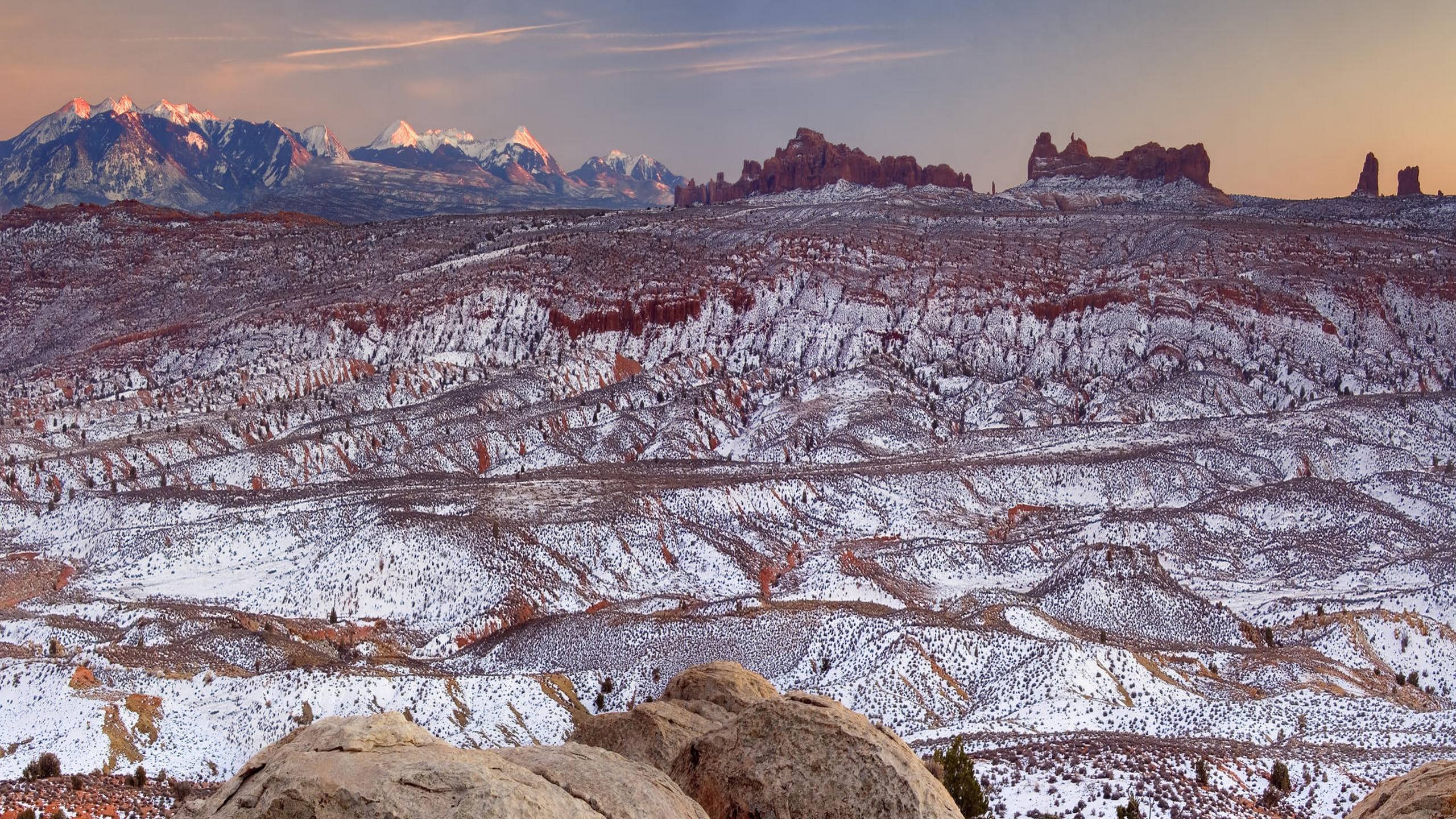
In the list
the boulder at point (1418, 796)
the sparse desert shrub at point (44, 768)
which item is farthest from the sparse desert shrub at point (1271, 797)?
the sparse desert shrub at point (44, 768)

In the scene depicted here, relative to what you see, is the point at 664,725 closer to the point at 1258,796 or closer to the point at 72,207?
the point at 1258,796

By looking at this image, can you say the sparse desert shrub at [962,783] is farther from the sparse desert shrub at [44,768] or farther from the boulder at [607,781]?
the sparse desert shrub at [44,768]

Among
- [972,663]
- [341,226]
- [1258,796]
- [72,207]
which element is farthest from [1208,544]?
[72,207]

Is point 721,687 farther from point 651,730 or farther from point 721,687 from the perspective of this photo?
point 651,730

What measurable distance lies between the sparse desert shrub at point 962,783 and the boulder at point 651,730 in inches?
284

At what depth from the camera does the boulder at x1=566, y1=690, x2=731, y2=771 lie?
19.3 metres

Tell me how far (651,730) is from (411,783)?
950cm

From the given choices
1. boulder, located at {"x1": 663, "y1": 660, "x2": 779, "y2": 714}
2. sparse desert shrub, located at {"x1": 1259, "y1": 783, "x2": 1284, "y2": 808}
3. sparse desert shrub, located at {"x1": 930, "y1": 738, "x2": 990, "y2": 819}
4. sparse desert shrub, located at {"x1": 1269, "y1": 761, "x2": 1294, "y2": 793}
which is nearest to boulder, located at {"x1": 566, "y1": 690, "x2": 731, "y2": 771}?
boulder, located at {"x1": 663, "y1": 660, "x2": 779, "y2": 714}

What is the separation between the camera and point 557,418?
326ft

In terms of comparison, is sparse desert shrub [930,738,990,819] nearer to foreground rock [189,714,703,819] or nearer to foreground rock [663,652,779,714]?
foreground rock [663,652,779,714]

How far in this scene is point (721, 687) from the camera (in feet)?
75.2

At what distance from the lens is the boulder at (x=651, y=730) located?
63.2 ft

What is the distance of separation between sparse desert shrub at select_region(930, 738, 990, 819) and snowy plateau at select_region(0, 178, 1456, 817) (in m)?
2.26

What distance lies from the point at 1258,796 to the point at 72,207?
22048 cm
